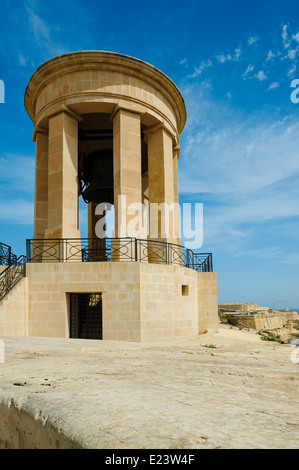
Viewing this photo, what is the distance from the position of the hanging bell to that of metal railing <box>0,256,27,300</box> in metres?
6.36

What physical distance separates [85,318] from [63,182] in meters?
5.78

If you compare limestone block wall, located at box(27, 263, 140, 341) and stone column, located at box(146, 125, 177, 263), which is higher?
stone column, located at box(146, 125, 177, 263)

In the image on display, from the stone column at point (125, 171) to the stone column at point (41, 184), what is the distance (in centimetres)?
416

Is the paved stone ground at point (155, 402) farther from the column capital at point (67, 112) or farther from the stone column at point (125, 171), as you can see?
the column capital at point (67, 112)

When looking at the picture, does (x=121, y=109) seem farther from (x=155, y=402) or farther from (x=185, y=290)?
(x=155, y=402)

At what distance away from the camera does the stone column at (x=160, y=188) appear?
55.3ft

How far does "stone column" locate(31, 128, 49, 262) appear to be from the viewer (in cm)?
1717

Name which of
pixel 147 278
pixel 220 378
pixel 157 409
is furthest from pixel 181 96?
pixel 157 409

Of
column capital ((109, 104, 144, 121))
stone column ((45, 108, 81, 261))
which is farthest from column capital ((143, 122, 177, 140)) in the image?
stone column ((45, 108, 81, 261))

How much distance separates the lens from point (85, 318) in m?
14.7

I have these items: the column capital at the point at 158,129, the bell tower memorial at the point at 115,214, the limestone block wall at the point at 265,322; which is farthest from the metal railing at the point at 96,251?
the limestone block wall at the point at 265,322

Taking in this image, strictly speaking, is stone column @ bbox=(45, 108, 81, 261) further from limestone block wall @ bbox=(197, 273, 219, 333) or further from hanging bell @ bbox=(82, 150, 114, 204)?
limestone block wall @ bbox=(197, 273, 219, 333)

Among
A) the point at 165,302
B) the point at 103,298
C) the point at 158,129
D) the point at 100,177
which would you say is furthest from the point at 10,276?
the point at 158,129
